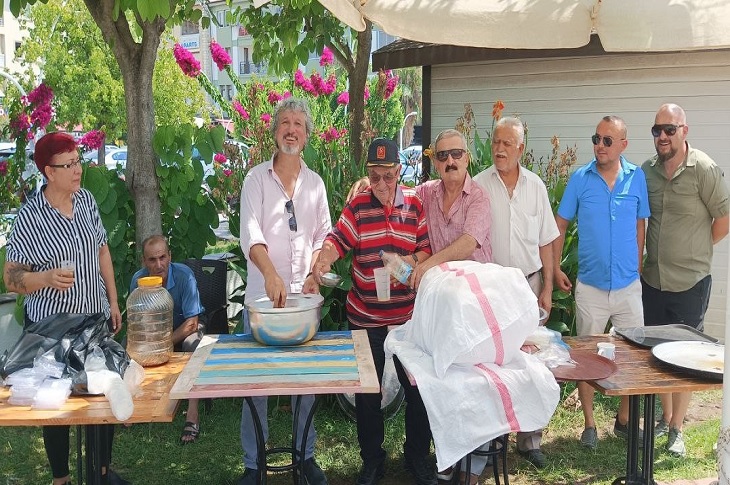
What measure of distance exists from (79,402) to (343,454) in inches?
83.7

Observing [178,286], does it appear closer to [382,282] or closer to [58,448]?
[58,448]

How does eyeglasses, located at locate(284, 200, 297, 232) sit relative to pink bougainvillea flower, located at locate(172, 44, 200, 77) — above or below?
below

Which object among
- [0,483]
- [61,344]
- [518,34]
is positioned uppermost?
[518,34]

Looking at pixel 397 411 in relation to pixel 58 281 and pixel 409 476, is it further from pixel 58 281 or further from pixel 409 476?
pixel 58 281

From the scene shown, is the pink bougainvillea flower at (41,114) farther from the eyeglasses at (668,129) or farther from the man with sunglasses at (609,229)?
the eyeglasses at (668,129)

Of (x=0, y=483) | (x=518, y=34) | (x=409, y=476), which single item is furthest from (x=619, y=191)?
(x=0, y=483)

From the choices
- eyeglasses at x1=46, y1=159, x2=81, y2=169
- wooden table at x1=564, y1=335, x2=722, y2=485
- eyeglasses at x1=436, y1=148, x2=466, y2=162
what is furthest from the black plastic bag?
wooden table at x1=564, y1=335, x2=722, y2=485

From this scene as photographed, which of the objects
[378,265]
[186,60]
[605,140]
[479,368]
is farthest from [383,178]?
[186,60]

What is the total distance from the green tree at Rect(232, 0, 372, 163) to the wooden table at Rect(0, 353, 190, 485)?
12.9ft

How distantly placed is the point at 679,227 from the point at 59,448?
12.5 ft

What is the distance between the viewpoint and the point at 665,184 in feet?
14.7

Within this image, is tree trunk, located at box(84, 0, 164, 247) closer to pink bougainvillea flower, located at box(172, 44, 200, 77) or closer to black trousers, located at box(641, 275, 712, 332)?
pink bougainvillea flower, located at box(172, 44, 200, 77)

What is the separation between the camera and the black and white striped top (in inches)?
141

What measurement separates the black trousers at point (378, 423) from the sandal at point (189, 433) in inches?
51.6
